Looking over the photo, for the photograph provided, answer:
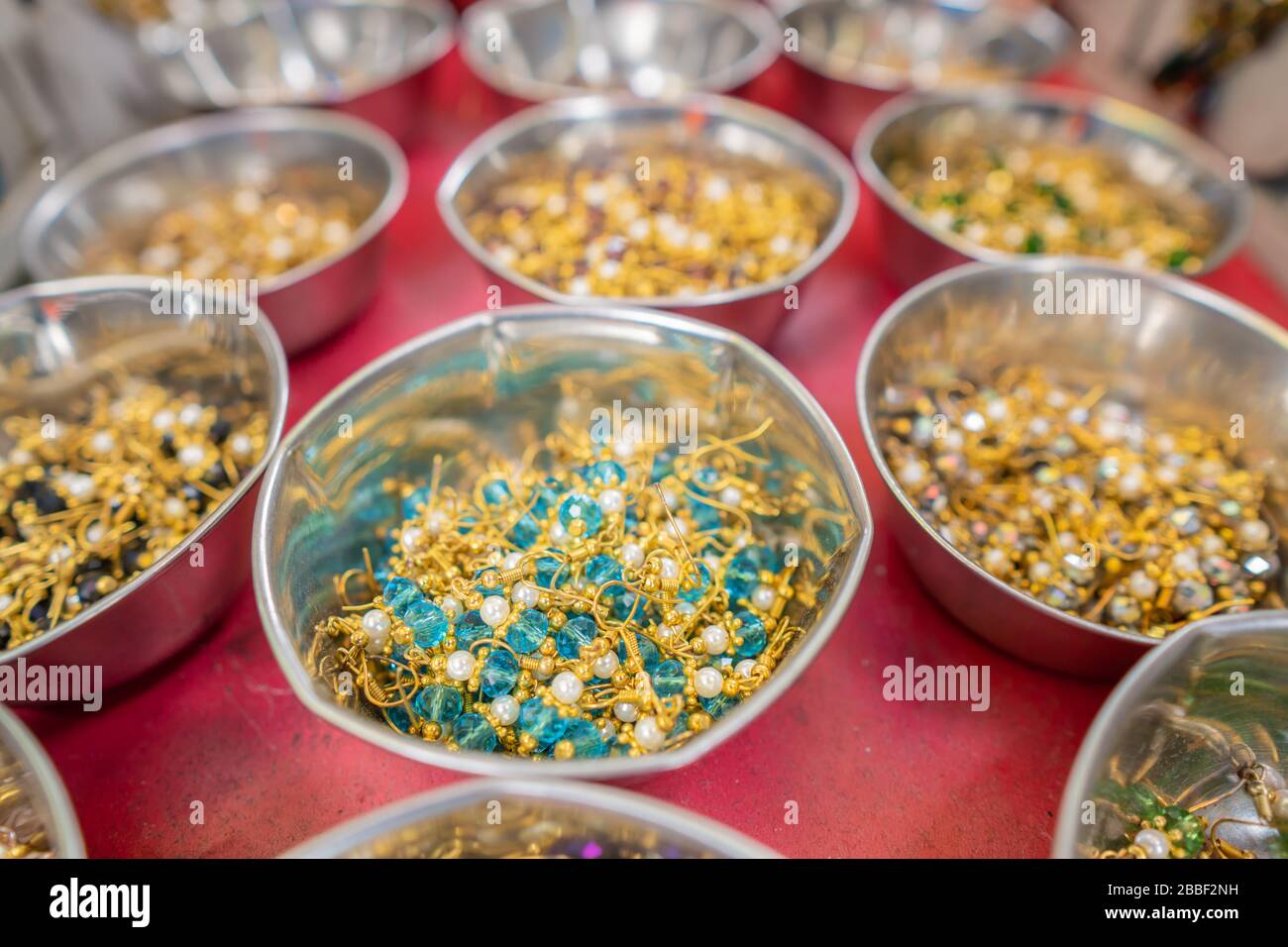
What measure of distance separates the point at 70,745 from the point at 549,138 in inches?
39.4

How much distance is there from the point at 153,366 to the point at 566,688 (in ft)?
2.22

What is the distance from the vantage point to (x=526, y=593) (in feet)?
2.41

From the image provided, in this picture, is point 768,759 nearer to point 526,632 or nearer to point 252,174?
point 526,632

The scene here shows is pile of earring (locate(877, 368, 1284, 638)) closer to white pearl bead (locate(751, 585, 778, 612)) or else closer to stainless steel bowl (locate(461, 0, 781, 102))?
white pearl bead (locate(751, 585, 778, 612))

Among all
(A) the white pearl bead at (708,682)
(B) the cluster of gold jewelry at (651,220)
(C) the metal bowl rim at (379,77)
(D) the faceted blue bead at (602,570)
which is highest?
(C) the metal bowl rim at (379,77)

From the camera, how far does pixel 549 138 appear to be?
127cm

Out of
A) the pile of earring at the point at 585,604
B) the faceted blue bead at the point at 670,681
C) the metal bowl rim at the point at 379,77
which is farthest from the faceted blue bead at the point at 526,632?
the metal bowl rim at the point at 379,77

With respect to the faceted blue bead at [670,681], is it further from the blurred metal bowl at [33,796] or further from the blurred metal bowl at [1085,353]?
the blurred metal bowl at [33,796]

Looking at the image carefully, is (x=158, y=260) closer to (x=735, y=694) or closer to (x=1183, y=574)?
(x=735, y=694)

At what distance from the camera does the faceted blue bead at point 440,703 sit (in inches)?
27.6

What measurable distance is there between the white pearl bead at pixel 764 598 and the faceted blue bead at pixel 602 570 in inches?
5.3
